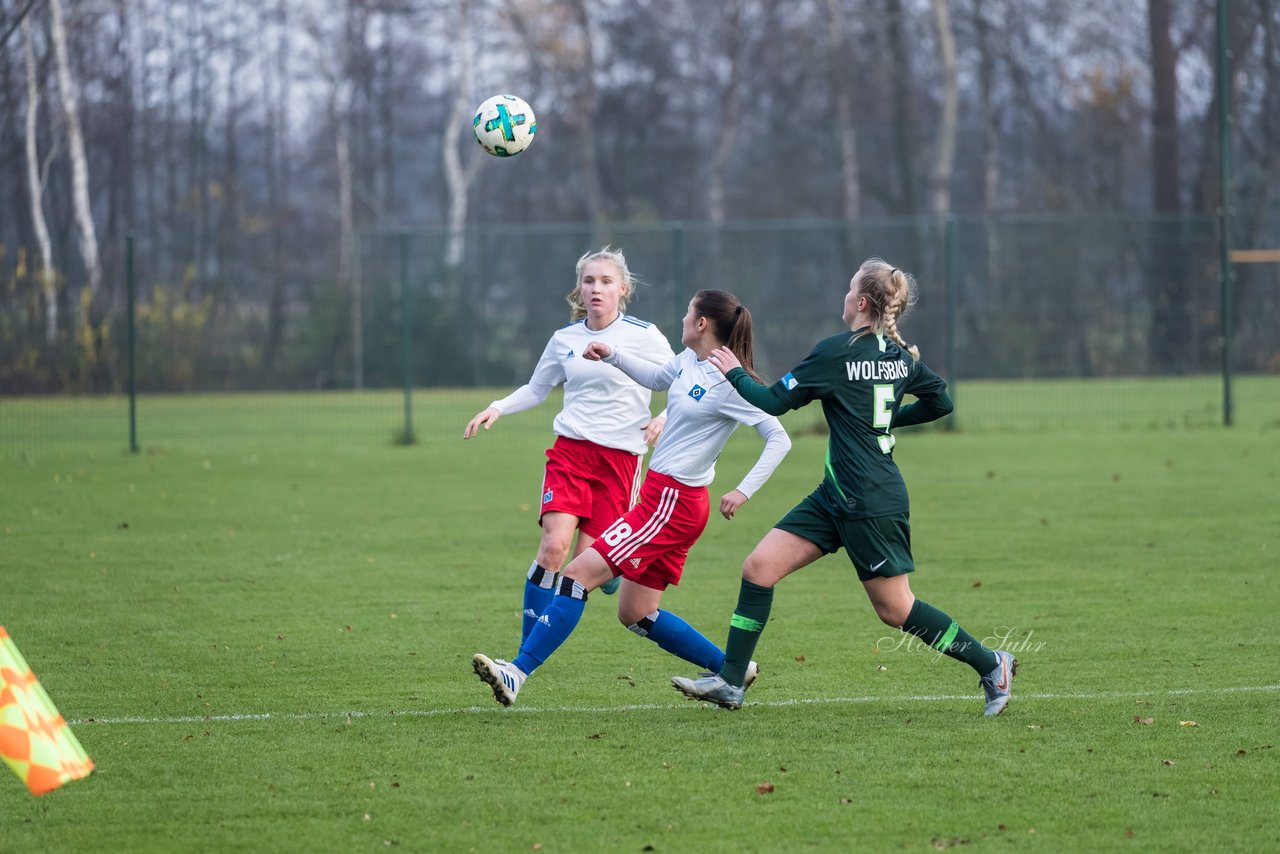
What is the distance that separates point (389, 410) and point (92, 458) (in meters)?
6.21

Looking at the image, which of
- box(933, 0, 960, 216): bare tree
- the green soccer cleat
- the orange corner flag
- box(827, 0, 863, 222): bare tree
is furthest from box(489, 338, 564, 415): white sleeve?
box(827, 0, 863, 222): bare tree

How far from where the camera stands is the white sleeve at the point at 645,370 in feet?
20.4

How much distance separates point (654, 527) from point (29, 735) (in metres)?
2.65

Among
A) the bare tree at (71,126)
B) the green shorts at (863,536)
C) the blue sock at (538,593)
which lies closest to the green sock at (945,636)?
the green shorts at (863,536)

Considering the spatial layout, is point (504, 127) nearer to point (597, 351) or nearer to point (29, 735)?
point (597, 351)

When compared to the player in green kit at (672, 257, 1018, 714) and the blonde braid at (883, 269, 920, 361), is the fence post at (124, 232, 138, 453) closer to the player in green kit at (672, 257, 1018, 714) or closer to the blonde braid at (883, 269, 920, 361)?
the player in green kit at (672, 257, 1018, 714)

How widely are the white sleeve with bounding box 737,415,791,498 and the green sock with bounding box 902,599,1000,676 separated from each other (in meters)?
0.76

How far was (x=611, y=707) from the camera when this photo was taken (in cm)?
593

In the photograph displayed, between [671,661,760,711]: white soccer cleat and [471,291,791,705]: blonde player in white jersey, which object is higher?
[471,291,791,705]: blonde player in white jersey

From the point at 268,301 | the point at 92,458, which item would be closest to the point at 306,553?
the point at 92,458

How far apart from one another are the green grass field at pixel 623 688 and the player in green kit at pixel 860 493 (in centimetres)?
28

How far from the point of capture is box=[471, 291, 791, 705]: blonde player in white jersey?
5.88 meters

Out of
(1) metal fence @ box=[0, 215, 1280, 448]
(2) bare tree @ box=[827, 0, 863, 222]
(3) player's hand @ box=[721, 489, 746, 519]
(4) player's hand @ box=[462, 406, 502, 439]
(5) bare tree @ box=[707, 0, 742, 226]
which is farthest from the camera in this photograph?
(5) bare tree @ box=[707, 0, 742, 226]

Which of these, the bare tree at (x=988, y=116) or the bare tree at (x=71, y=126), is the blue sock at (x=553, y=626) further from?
the bare tree at (x=988, y=116)
